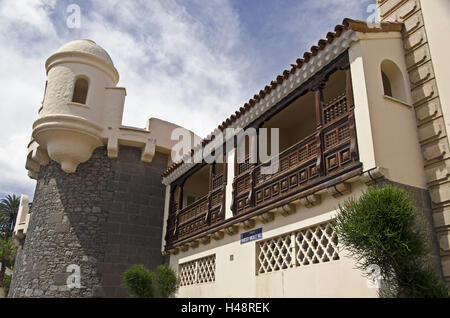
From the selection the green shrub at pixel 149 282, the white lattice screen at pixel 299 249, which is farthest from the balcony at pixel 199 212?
the white lattice screen at pixel 299 249

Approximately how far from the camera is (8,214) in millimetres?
39312

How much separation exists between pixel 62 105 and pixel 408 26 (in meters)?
10.6

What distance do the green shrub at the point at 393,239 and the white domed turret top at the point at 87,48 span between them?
40.1 feet

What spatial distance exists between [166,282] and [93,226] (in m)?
3.46

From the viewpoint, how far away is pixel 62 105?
1377 cm

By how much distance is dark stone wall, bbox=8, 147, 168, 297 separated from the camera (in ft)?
41.9

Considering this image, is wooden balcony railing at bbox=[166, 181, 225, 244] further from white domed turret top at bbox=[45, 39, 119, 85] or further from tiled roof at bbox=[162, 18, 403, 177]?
white domed turret top at bbox=[45, 39, 119, 85]

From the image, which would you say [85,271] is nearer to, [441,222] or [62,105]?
[62,105]

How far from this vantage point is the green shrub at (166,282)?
11.4m

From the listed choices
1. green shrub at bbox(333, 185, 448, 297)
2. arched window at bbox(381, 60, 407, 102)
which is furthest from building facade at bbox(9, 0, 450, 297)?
green shrub at bbox(333, 185, 448, 297)

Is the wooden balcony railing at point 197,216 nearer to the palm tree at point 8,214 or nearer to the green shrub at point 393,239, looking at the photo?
the green shrub at point 393,239
